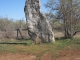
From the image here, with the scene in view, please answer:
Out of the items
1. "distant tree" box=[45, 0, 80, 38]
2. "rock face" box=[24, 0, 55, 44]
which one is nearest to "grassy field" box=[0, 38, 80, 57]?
"rock face" box=[24, 0, 55, 44]

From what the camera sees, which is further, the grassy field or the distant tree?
the distant tree

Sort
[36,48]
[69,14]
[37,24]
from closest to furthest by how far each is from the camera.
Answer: [36,48] < [37,24] < [69,14]

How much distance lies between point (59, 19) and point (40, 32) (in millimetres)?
7870

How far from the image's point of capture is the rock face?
1733cm

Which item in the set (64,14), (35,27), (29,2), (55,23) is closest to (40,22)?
(35,27)

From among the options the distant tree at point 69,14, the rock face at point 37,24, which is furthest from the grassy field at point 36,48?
the distant tree at point 69,14

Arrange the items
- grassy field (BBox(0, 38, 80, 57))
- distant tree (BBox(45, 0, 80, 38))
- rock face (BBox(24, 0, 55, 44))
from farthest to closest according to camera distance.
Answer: distant tree (BBox(45, 0, 80, 38)) → rock face (BBox(24, 0, 55, 44)) → grassy field (BBox(0, 38, 80, 57))

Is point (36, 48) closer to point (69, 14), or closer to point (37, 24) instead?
point (37, 24)

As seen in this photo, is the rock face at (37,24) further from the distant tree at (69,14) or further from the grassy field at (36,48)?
the distant tree at (69,14)

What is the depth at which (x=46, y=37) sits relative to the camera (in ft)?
57.2

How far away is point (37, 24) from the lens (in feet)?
57.7

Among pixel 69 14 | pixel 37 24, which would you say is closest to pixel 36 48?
pixel 37 24

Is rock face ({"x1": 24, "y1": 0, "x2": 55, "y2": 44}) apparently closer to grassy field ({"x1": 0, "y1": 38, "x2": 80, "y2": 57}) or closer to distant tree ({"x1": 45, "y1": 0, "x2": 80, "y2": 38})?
grassy field ({"x1": 0, "y1": 38, "x2": 80, "y2": 57})

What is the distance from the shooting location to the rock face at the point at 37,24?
56.9 feet
